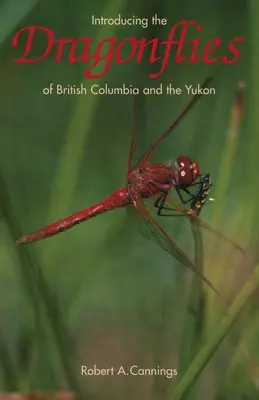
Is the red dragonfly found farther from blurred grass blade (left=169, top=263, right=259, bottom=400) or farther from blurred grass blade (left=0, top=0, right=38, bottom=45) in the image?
blurred grass blade (left=0, top=0, right=38, bottom=45)

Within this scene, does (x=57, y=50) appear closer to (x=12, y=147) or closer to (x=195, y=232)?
(x=12, y=147)

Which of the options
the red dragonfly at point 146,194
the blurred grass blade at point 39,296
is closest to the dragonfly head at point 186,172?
the red dragonfly at point 146,194

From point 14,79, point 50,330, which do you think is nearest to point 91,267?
point 50,330

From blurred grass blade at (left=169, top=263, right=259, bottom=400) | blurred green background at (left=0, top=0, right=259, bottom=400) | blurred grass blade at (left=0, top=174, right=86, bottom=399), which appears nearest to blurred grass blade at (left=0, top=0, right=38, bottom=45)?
blurred green background at (left=0, top=0, right=259, bottom=400)

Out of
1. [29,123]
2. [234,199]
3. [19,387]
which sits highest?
[29,123]

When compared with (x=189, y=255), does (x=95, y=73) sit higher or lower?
higher

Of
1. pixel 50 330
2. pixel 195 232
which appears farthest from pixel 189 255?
pixel 50 330
